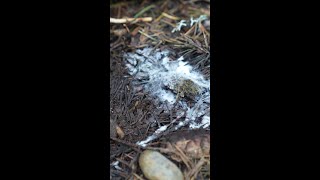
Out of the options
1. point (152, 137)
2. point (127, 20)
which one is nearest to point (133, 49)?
point (127, 20)

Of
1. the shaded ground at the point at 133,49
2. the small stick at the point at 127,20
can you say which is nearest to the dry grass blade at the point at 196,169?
the shaded ground at the point at 133,49

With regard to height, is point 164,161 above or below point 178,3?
below

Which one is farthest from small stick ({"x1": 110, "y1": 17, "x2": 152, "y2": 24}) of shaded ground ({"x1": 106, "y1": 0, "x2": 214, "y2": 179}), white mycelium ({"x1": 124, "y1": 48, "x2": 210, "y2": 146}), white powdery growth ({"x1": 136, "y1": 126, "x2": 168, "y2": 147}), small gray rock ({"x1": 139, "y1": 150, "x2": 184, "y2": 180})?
small gray rock ({"x1": 139, "y1": 150, "x2": 184, "y2": 180})

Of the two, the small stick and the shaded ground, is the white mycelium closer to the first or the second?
the shaded ground

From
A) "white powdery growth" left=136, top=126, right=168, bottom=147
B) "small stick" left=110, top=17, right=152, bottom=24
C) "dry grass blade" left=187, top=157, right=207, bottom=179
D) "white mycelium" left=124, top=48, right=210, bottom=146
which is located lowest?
"dry grass blade" left=187, top=157, right=207, bottom=179

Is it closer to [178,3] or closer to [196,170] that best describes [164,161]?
[196,170]

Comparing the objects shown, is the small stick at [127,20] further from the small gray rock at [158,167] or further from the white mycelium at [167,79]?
the small gray rock at [158,167]
